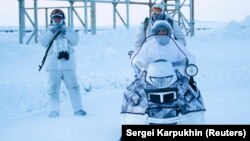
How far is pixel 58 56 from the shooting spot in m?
9.17

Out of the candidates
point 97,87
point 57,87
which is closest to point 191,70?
point 57,87

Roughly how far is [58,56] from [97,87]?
13.9ft

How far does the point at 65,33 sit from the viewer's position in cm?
922

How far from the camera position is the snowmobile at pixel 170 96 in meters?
5.61

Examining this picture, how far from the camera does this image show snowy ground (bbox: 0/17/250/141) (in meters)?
8.02

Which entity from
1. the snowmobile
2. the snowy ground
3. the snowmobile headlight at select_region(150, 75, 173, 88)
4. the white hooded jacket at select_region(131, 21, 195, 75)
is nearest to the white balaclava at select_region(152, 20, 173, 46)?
the white hooded jacket at select_region(131, 21, 195, 75)

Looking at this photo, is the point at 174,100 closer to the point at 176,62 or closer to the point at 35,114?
the point at 176,62

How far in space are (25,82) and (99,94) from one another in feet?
5.83

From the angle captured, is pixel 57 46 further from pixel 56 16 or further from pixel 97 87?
pixel 97 87

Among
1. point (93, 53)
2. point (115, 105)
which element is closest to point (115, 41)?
point (93, 53)

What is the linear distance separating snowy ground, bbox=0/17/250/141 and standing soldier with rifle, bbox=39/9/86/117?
0.30 m

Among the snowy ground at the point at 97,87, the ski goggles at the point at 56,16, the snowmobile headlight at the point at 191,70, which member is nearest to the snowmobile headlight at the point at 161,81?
the snowmobile headlight at the point at 191,70

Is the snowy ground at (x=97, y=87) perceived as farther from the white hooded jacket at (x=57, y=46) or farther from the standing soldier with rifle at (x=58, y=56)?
the white hooded jacket at (x=57, y=46)

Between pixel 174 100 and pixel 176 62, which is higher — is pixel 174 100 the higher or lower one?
the lower one
